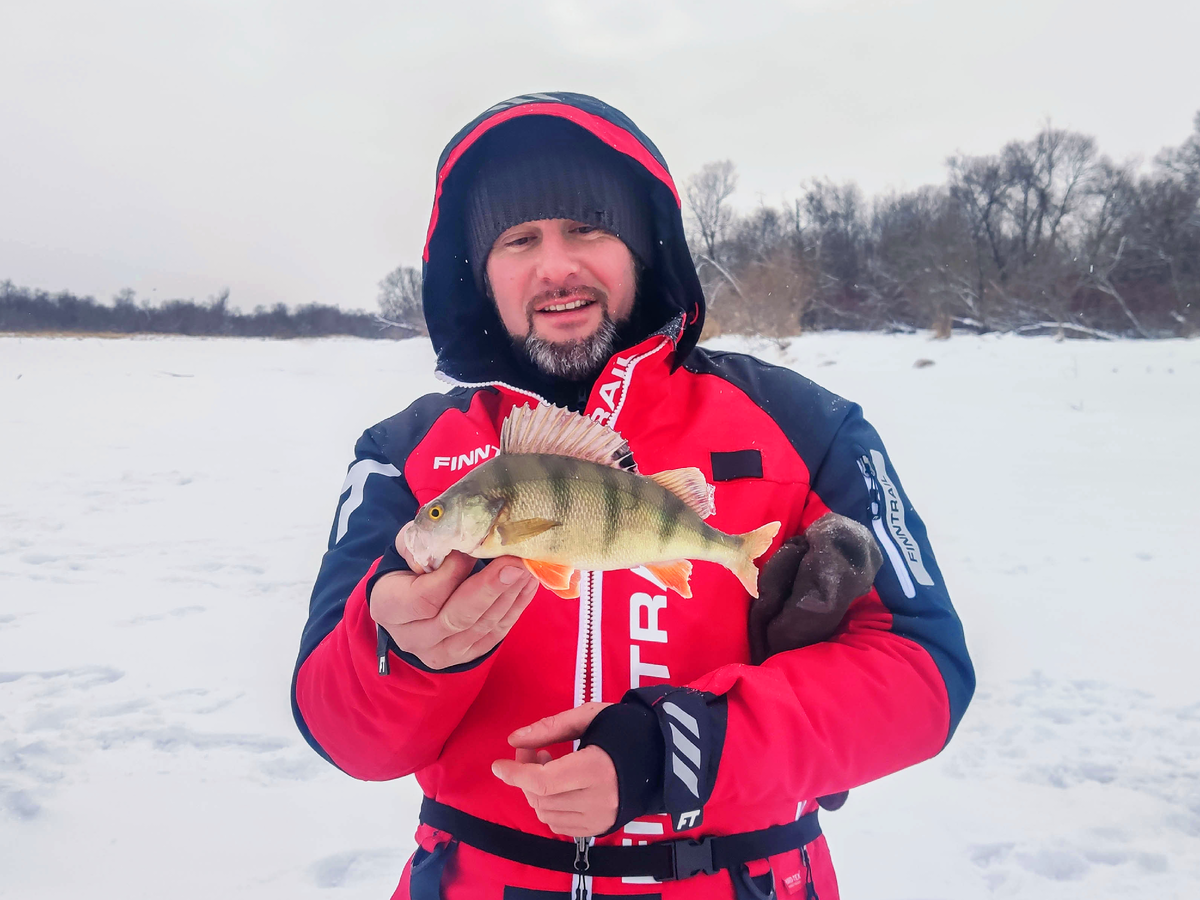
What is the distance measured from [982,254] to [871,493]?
101 ft

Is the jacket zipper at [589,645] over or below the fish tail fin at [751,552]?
below

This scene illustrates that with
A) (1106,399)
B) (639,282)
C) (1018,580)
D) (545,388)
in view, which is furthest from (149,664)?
(1106,399)

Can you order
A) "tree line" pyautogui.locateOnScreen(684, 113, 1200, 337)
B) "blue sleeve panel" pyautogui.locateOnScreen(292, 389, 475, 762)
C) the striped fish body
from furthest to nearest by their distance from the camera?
1. "tree line" pyautogui.locateOnScreen(684, 113, 1200, 337)
2. "blue sleeve panel" pyautogui.locateOnScreen(292, 389, 475, 762)
3. the striped fish body

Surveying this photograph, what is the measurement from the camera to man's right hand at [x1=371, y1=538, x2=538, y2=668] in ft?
3.81

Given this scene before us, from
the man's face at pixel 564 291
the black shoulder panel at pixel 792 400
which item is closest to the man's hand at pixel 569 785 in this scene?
the black shoulder panel at pixel 792 400

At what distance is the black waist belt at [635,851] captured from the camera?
151cm

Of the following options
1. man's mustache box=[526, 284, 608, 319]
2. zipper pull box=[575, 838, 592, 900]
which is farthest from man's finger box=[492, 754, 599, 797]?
man's mustache box=[526, 284, 608, 319]

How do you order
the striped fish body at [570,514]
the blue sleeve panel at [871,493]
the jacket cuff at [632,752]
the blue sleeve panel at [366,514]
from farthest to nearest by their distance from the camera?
1. the blue sleeve panel at [366,514]
2. the blue sleeve panel at [871,493]
3. the jacket cuff at [632,752]
4. the striped fish body at [570,514]

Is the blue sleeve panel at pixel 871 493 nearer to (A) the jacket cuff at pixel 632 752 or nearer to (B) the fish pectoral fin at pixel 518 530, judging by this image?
(A) the jacket cuff at pixel 632 752

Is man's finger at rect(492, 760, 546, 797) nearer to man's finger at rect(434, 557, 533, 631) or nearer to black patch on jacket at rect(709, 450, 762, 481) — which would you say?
man's finger at rect(434, 557, 533, 631)

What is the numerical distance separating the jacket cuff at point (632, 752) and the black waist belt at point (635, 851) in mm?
279

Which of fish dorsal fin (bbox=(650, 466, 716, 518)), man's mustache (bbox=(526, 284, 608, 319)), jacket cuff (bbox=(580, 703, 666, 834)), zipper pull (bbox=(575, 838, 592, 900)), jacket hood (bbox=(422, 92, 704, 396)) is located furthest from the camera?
jacket hood (bbox=(422, 92, 704, 396))

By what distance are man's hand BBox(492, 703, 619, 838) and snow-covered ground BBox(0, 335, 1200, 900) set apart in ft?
5.57

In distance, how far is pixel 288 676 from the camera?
12.3 feet
